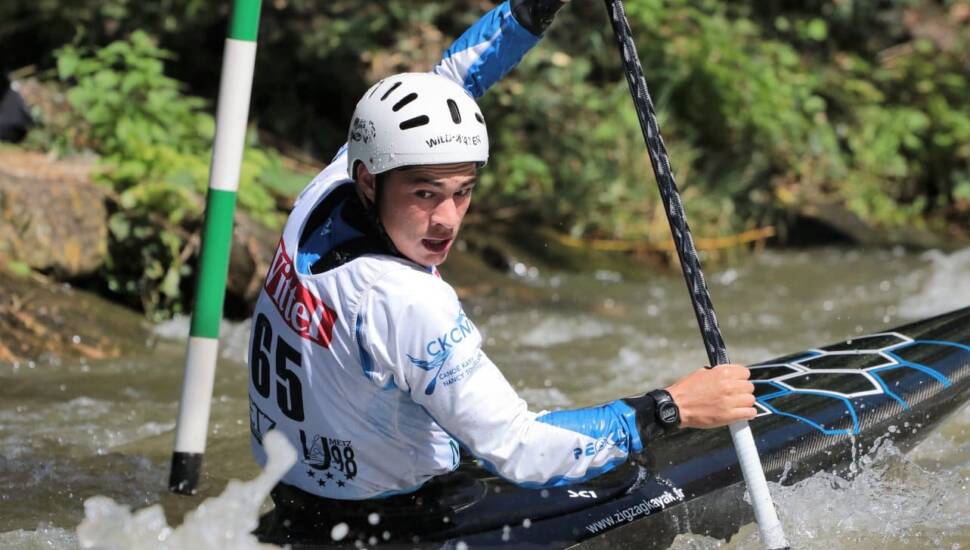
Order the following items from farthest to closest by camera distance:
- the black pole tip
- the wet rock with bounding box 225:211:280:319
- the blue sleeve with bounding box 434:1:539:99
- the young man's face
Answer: the wet rock with bounding box 225:211:280:319
the blue sleeve with bounding box 434:1:539:99
the black pole tip
the young man's face

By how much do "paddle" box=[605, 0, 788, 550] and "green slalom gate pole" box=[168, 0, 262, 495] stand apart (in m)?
1.06

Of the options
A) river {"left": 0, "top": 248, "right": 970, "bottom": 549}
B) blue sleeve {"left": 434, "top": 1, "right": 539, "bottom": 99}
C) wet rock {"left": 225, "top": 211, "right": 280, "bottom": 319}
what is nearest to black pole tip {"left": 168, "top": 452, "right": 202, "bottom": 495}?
river {"left": 0, "top": 248, "right": 970, "bottom": 549}

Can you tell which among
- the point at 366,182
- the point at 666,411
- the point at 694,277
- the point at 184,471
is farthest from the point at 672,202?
the point at 184,471

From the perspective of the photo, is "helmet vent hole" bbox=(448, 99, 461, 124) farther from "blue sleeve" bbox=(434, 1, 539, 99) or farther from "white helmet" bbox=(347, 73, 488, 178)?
"blue sleeve" bbox=(434, 1, 539, 99)

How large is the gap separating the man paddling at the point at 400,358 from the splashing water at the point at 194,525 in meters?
0.22

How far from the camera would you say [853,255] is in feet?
27.6

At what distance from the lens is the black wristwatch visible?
2871mm

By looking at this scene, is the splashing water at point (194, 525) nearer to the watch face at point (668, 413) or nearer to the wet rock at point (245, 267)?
the watch face at point (668, 413)

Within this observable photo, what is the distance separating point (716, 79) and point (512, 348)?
3159 mm

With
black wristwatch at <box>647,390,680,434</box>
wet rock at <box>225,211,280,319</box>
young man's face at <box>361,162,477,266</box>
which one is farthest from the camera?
wet rock at <box>225,211,280,319</box>

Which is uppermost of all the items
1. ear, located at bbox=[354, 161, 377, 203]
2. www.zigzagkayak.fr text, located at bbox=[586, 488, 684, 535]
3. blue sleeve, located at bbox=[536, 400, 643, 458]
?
ear, located at bbox=[354, 161, 377, 203]

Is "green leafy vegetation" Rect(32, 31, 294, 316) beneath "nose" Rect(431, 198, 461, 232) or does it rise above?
beneath

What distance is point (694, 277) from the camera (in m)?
3.29

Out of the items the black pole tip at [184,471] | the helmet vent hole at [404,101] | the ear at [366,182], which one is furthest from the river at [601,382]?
the helmet vent hole at [404,101]
